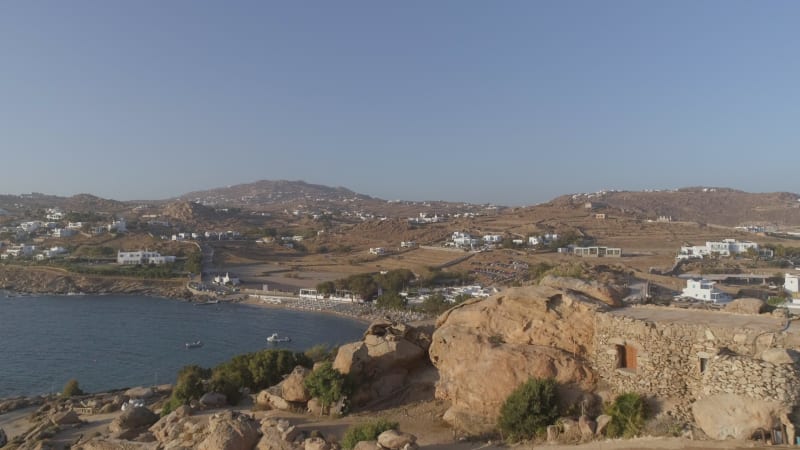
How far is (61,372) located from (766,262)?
6604 cm

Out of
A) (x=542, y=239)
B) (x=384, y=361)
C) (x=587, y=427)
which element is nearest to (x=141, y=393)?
(x=384, y=361)

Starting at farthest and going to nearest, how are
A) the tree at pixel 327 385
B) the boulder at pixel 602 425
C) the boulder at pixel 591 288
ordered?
the tree at pixel 327 385 → the boulder at pixel 591 288 → the boulder at pixel 602 425

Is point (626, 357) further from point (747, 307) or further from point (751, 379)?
point (747, 307)

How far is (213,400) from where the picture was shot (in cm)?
1603

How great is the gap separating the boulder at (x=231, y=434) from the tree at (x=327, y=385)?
67.1 inches

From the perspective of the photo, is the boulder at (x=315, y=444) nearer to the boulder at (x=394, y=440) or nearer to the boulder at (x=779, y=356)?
the boulder at (x=394, y=440)

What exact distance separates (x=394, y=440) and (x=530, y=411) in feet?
8.04

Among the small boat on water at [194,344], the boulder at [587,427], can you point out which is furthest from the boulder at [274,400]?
the small boat on water at [194,344]

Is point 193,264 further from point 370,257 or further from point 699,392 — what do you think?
point 699,392

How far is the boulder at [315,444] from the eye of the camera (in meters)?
9.96

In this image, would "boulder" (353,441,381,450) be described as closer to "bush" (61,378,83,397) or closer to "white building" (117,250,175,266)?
"bush" (61,378,83,397)

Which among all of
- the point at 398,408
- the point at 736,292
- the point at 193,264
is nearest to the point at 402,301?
the point at 736,292

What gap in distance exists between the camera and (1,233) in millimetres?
96812

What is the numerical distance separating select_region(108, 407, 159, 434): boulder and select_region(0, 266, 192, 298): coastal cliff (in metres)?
50.1
